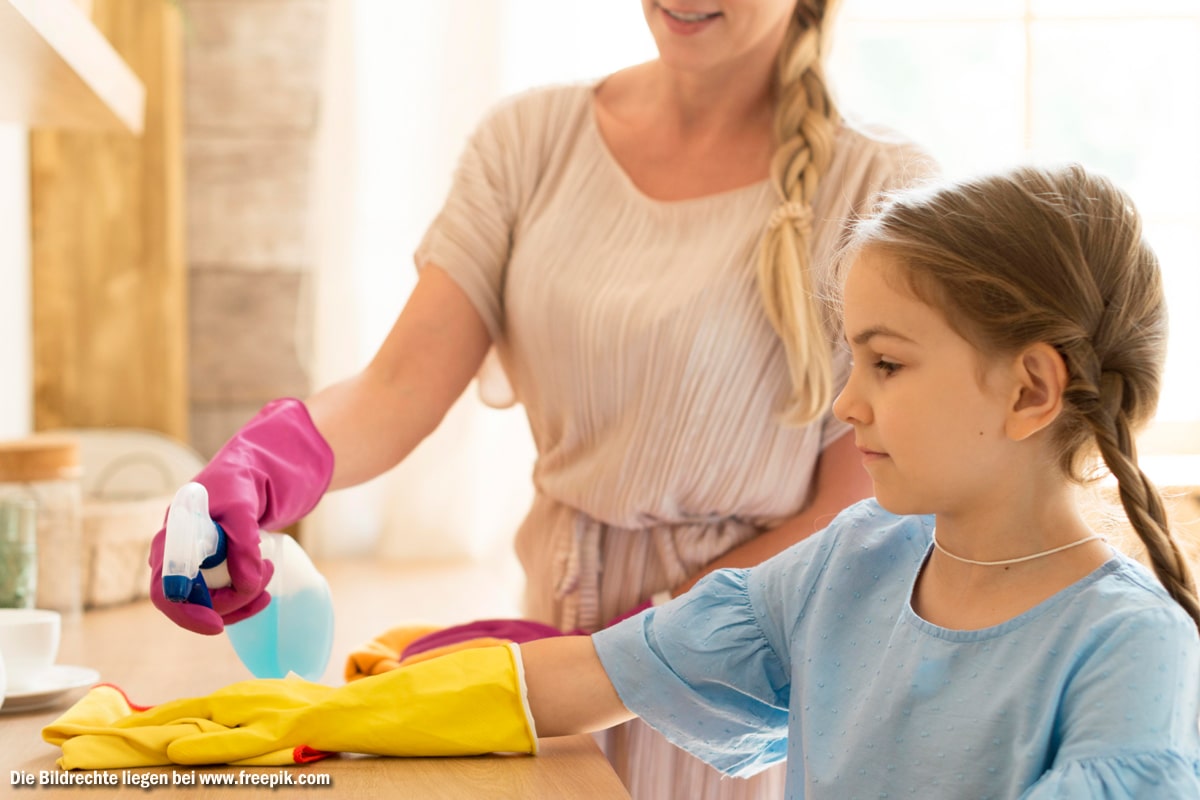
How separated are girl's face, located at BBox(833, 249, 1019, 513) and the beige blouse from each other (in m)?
0.29

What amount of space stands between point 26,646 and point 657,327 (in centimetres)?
57

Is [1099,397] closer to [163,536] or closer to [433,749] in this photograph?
[433,749]

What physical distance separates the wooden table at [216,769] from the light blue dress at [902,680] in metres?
0.09

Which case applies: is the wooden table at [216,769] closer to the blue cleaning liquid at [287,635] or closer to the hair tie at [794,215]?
the blue cleaning liquid at [287,635]

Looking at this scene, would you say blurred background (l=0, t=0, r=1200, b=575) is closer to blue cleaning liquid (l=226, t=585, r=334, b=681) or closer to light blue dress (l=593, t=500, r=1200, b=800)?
blue cleaning liquid (l=226, t=585, r=334, b=681)

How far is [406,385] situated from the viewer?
1167 millimetres

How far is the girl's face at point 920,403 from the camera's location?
2.47ft

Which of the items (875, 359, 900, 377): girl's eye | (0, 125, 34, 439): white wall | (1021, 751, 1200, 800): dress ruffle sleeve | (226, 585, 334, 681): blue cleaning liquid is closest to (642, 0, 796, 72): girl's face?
(875, 359, 900, 377): girl's eye

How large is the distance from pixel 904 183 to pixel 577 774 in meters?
0.57

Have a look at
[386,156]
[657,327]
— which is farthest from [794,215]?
[386,156]

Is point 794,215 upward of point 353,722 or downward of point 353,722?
upward

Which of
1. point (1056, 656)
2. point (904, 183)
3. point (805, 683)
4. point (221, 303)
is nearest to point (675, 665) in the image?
point (805, 683)

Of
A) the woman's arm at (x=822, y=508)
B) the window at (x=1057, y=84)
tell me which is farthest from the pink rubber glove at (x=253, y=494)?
the window at (x=1057, y=84)

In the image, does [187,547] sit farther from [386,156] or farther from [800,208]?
[386,156]
